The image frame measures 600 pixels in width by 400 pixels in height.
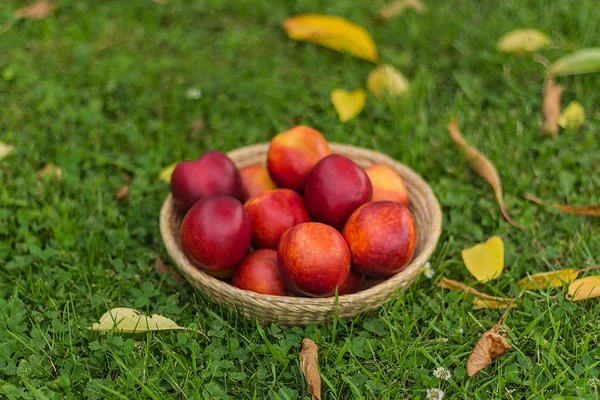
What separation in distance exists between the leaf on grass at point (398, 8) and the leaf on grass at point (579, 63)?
0.93 metres

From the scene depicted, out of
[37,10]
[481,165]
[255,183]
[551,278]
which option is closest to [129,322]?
[255,183]

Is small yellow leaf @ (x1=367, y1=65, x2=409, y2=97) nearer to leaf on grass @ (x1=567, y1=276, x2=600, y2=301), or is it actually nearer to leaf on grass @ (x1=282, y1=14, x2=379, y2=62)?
leaf on grass @ (x1=282, y1=14, x2=379, y2=62)

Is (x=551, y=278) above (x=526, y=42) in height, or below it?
below

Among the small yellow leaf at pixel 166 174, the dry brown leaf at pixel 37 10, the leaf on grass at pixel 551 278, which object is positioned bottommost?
the leaf on grass at pixel 551 278

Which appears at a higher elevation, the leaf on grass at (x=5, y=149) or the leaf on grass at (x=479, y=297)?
the leaf on grass at (x=5, y=149)

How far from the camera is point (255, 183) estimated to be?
9.05 feet

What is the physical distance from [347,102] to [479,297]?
4.43ft

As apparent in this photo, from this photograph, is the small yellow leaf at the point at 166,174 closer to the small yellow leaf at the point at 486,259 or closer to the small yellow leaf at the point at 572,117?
the small yellow leaf at the point at 486,259

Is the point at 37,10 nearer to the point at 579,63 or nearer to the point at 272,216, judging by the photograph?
the point at 272,216

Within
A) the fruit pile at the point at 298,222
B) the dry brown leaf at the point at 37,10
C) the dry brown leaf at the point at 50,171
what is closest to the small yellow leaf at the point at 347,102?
the fruit pile at the point at 298,222

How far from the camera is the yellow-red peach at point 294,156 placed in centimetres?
263

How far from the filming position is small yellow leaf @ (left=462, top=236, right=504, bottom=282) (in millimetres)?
2533

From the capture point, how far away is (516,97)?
3498 mm

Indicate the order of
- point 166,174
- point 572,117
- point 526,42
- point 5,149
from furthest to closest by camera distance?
point 526,42 → point 572,117 → point 5,149 → point 166,174
